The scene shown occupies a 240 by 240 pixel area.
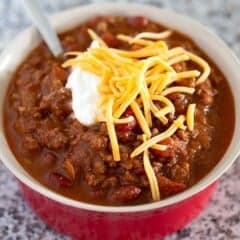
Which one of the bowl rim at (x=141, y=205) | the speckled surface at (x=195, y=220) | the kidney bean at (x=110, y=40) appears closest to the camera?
the bowl rim at (x=141, y=205)

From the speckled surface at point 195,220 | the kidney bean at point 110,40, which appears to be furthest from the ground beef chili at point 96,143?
the speckled surface at point 195,220

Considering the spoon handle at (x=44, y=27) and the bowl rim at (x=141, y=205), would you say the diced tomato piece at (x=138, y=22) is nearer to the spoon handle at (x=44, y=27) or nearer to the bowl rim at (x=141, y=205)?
the bowl rim at (x=141, y=205)

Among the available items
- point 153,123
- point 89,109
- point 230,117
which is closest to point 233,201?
point 230,117

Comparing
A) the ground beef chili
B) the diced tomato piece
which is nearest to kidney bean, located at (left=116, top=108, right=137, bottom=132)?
the ground beef chili

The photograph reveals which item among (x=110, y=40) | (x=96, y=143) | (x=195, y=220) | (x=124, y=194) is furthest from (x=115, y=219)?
(x=110, y=40)

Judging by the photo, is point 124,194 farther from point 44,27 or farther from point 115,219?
point 44,27

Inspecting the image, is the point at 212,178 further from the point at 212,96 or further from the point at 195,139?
the point at 212,96
